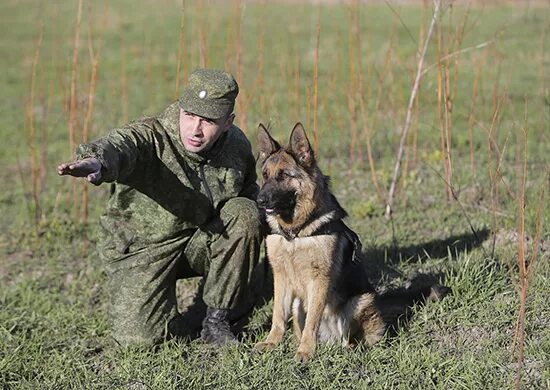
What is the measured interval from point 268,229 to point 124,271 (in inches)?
36.6

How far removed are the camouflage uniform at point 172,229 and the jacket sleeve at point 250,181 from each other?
0.01 metres

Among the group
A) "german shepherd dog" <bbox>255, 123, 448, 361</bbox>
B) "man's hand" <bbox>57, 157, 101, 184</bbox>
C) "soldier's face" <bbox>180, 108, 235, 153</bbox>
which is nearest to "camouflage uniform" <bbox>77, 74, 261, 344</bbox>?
"soldier's face" <bbox>180, 108, 235, 153</bbox>

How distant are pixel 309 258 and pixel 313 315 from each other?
30 centimetres

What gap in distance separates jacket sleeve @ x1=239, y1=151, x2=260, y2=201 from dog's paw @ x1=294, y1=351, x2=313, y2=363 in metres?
1.08

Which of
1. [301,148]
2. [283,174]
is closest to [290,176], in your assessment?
[283,174]

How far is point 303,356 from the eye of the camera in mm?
3730

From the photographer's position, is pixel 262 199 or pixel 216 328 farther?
pixel 216 328

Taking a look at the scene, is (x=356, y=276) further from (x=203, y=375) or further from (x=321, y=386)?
(x=203, y=375)

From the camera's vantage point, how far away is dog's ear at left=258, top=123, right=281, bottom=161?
3836 mm

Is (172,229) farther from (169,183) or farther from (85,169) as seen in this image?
(85,169)

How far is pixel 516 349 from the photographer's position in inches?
140

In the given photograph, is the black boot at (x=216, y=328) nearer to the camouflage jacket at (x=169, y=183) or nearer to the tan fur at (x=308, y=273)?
the tan fur at (x=308, y=273)

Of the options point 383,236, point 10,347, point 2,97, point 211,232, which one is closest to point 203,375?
point 211,232

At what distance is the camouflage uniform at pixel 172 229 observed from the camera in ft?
13.6
